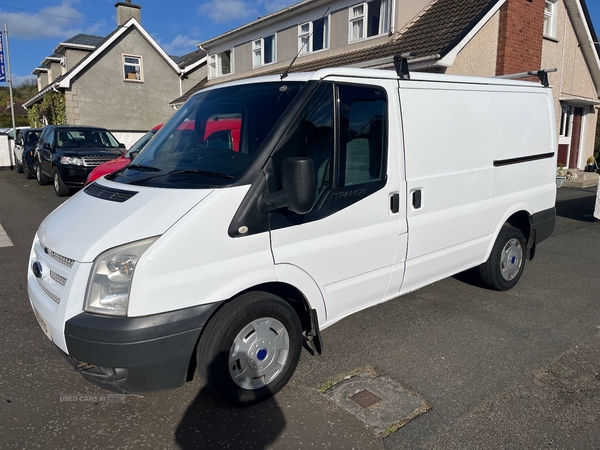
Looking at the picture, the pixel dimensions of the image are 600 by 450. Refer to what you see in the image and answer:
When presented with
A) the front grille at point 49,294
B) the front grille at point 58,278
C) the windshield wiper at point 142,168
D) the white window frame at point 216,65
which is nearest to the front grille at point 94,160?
the windshield wiper at point 142,168

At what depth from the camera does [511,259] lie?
531 centimetres

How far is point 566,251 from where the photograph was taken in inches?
286

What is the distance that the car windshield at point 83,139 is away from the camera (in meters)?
12.9

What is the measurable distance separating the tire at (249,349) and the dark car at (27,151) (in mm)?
15081

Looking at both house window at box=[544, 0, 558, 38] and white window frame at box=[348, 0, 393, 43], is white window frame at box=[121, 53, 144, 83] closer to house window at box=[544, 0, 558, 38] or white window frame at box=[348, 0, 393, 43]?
white window frame at box=[348, 0, 393, 43]

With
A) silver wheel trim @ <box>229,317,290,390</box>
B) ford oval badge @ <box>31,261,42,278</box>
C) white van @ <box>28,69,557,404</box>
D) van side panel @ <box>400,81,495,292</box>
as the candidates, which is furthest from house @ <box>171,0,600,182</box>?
silver wheel trim @ <box>229,317,290,390</box>

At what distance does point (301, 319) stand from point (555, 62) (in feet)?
52.2

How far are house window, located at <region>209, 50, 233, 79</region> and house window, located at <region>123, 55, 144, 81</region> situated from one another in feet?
15.7

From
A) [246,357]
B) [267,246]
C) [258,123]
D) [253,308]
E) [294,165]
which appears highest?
[258,123]

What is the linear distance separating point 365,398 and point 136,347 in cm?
156

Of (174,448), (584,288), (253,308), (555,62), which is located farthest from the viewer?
(555,62)

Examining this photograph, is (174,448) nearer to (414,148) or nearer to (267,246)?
(267,246)

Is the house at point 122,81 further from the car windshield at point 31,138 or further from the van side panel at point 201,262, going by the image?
the van side panel at point 201,262

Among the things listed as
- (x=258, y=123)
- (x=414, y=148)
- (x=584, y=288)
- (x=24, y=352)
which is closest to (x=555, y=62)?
(x=584, y=288)
